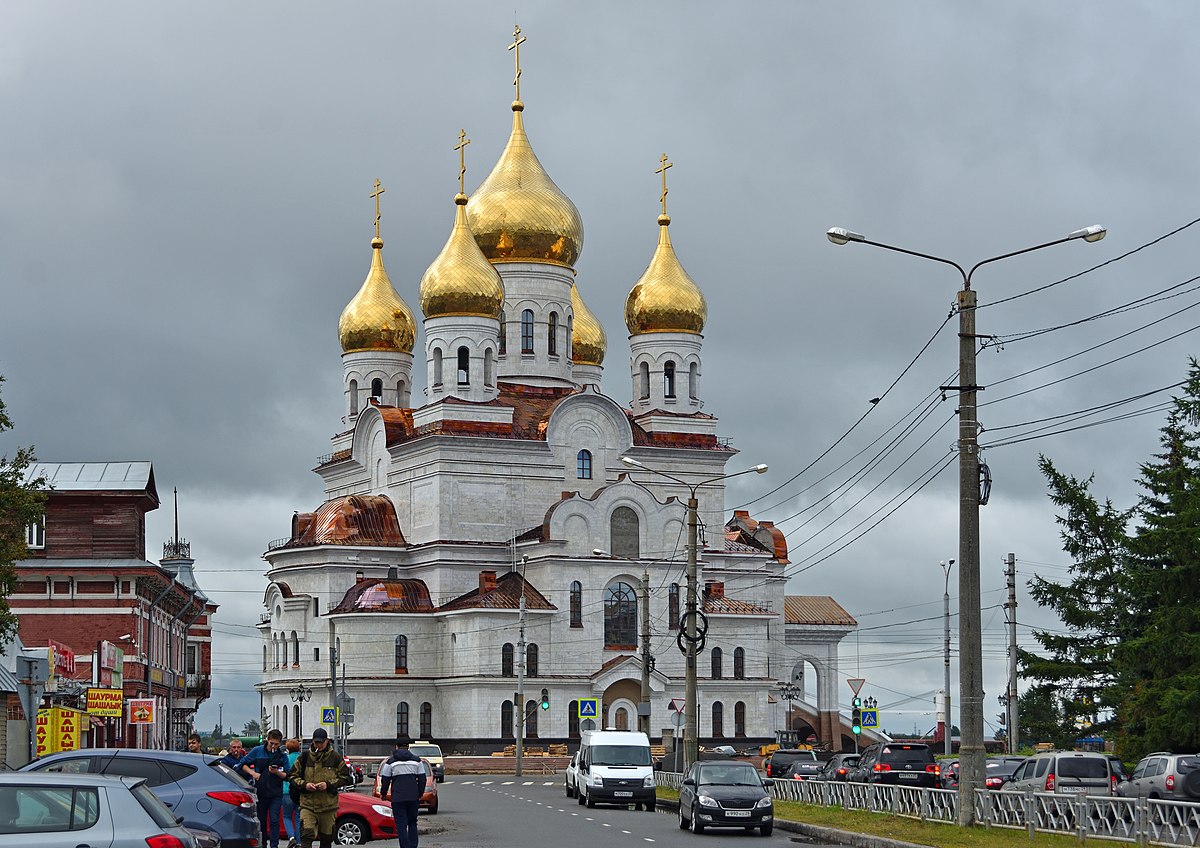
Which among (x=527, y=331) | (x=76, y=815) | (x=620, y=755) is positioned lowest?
(x=620, y=755)

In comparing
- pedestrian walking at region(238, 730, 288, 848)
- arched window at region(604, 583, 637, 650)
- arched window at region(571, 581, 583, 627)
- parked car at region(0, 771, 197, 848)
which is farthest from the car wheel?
arched window at region(604, 583, 637, 650)

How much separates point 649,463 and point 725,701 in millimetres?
10015

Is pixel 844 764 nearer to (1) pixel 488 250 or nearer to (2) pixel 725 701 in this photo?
(2) pixel 725 701

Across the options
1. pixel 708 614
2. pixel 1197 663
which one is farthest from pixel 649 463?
pixel 1197 663

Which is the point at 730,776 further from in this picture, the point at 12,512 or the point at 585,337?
the point at 585,337

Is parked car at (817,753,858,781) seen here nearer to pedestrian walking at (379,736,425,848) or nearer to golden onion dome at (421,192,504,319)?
pedestrian walking at (379,736,425,848)

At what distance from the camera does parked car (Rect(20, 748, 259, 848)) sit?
737 inches

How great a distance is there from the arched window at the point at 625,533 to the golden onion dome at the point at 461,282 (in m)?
9.12

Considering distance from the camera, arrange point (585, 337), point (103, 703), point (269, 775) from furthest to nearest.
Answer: point (585, 337), point (103, 703), point (269, 775)

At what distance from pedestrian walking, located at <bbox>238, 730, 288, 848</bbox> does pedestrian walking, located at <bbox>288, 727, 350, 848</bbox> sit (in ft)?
4.02

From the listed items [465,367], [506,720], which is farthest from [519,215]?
[506,720]

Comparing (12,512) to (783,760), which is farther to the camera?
(783,760)

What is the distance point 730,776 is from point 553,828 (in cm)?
292

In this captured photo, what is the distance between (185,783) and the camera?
18953mm
